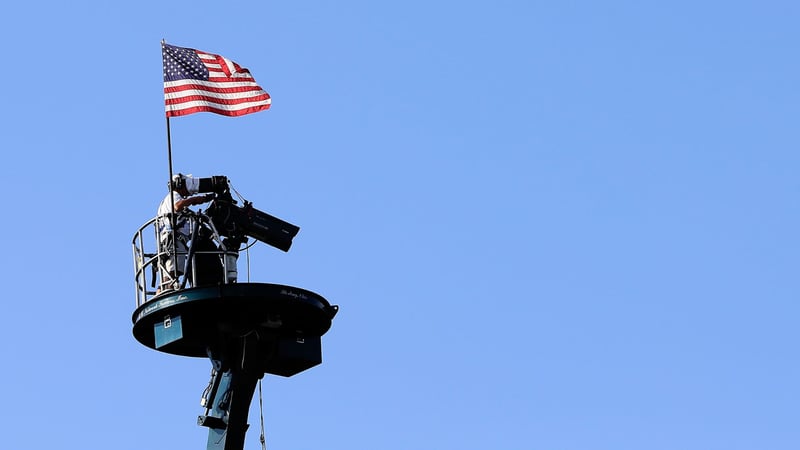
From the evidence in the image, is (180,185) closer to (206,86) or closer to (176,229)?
(176,229)

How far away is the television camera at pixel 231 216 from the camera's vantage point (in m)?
53.1

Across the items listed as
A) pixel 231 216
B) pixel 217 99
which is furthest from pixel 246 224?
pixel 217 99

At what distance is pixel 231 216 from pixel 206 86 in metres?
2.90

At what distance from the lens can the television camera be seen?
53125 mm

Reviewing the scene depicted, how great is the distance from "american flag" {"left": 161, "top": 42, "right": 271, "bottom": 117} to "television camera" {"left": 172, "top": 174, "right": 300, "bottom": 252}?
5.05 feet

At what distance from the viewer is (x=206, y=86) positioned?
5338 cm

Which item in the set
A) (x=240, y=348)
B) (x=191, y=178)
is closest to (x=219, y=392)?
(x=240, y=348)

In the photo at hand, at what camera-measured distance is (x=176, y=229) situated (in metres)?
52.8

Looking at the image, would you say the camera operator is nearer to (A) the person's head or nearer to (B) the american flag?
(A) the person's head

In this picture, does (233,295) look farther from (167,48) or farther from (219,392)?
(167,48)

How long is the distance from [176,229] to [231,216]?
125 centimetres

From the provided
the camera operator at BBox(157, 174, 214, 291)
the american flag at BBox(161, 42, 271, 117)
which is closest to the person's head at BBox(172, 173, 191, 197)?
the camera operator at BBox(157, 174, 214, 291)

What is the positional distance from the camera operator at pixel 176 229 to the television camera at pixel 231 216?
22 mm

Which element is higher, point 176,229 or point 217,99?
point 217,99
